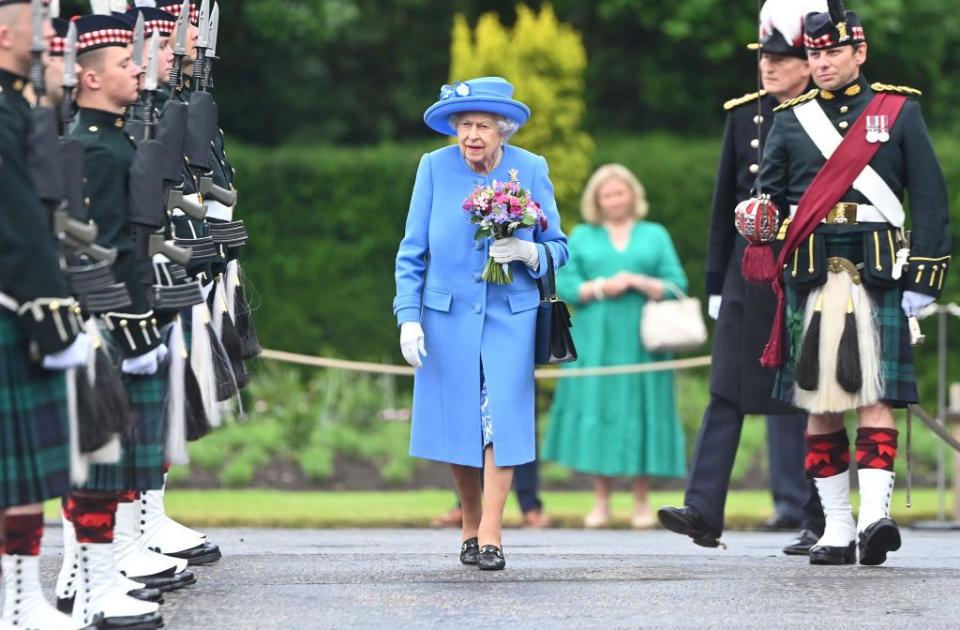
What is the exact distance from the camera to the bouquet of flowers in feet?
27.6

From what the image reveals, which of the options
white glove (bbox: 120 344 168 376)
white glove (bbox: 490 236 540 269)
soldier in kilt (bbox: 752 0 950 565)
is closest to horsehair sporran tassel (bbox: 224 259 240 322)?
white glove (bbox: 490 236 540 269)

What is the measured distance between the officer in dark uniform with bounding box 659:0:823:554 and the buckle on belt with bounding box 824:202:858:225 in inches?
29.4

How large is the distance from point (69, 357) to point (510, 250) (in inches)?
106

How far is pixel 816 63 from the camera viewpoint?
8.84m

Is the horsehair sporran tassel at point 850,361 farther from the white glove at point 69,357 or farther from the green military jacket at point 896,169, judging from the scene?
the white glove at point 69,357

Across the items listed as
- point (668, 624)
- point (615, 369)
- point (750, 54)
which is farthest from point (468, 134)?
point (750, 54)

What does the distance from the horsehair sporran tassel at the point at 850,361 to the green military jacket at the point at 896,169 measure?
0.31m

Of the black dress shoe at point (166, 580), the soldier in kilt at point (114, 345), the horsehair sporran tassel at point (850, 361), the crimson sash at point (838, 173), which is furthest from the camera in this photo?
the crimson sash at point (838, 173)

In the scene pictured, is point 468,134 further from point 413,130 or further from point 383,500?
point 413,130

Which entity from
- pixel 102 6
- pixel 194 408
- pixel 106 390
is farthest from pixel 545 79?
pixel 106 390

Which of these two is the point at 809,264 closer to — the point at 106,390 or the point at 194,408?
the point at 194,408

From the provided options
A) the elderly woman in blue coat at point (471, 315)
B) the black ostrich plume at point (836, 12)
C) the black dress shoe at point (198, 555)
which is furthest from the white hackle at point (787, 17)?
the black dress shoe at point (198, 555)

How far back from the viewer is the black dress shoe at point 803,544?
9633 mm

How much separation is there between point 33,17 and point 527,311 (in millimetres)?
3010
